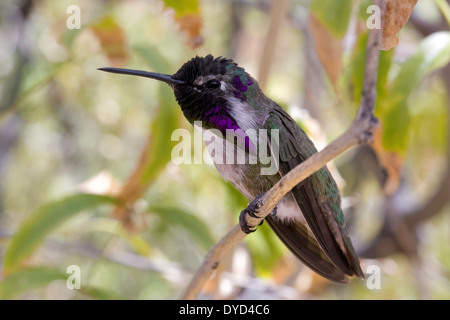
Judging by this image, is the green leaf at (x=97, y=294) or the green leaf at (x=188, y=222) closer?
the green leaf at (x=97, y=294)

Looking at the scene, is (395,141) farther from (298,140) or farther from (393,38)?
(393,38)

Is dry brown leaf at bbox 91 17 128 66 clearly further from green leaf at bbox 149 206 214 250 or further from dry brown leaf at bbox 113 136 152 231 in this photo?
green leaf at bbox 149 206 214 250

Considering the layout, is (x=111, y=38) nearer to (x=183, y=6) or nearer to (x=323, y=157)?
(x=183, y=6)

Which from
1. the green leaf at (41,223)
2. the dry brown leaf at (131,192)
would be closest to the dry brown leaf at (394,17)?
the dry brown leaf at (131,192)

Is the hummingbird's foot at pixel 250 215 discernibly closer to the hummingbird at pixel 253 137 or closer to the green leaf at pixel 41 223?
the hummingbird at pixel 253 137

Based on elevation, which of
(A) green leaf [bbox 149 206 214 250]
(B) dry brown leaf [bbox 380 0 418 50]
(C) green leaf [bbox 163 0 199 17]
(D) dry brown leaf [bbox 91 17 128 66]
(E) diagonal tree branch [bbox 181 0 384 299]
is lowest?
(E) diagonal tree branch [bbox 181 0 384 299]

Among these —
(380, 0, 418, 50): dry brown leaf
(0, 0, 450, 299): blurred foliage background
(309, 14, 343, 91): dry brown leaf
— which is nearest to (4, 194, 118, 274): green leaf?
(0, 0, 450, 299): blurred foliage background

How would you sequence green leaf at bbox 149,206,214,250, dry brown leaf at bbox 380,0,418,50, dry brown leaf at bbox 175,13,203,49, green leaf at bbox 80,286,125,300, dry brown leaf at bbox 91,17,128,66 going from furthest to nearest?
dry brown leaf at bbox 91,17,128,66 → green leaf at bbox 149,206,214,250 → green leaf at bbox 80,286,125,300 → dry brown leaf at bbox 175,13,203,49 → dry brown leaf at bbox 380,0,418,50
